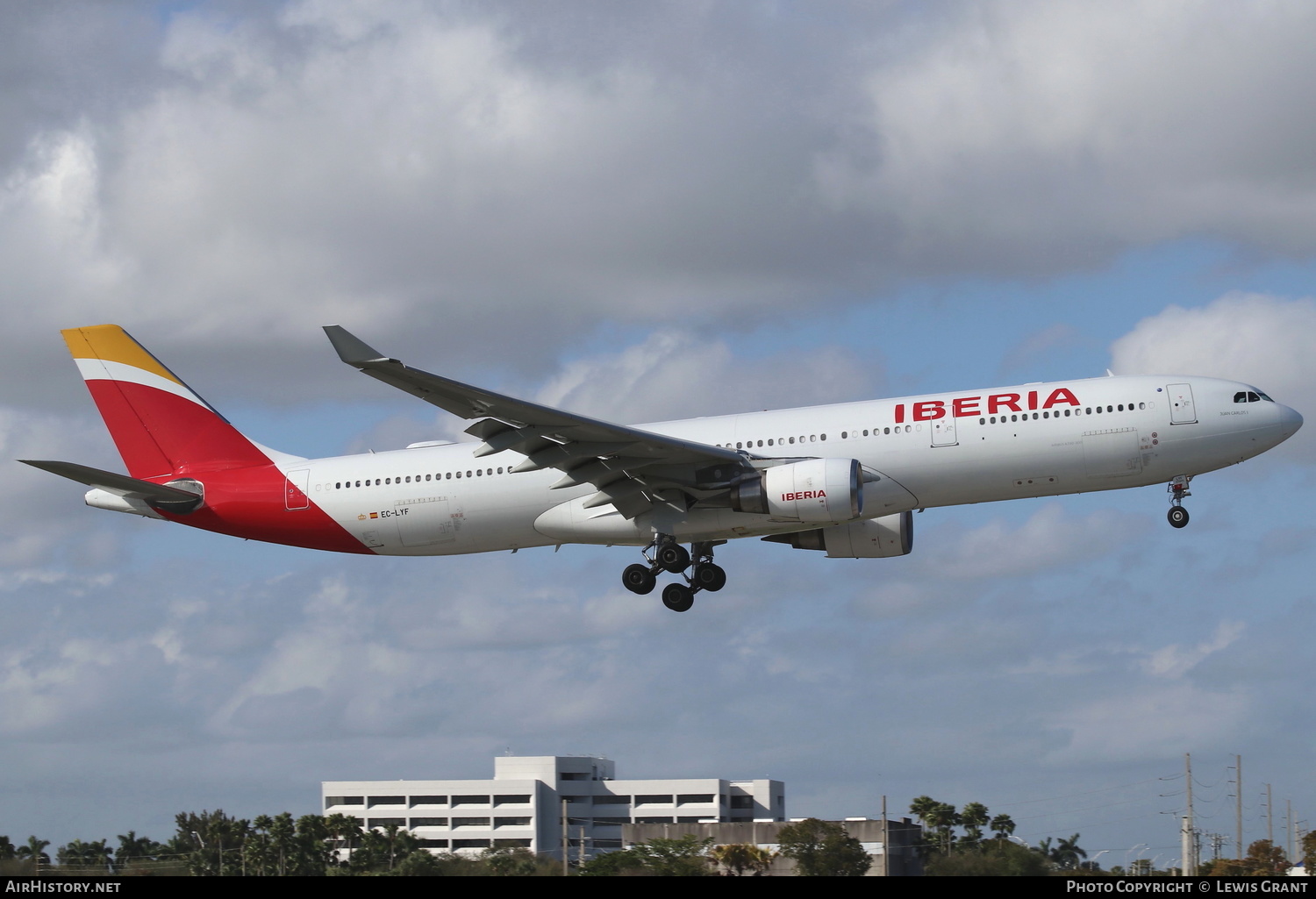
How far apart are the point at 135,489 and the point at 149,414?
3.82 meters

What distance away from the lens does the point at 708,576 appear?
4059 centimetres

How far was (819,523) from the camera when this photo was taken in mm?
35688

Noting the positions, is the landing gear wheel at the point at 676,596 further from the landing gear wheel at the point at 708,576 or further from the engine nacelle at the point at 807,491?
the engine nacelle at the point at 807,491

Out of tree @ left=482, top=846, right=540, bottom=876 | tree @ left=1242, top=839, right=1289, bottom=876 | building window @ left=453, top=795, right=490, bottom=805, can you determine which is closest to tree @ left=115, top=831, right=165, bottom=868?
tree @ left=482, top=846, right=540, bottom=876

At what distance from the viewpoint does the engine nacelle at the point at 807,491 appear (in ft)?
115

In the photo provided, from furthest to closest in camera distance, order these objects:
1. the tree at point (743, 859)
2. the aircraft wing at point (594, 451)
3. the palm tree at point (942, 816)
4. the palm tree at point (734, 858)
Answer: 1. the palm tree at point (942, 816)
2. the aircraft wing at point (594, 451)
3. the palm tree at point (734, 858)
4. the tree at point (743, 859)

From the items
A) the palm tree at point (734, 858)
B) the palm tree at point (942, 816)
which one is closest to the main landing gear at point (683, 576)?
the palm tree at point (734, 858)

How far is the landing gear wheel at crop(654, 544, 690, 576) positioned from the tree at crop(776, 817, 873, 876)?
807 cm

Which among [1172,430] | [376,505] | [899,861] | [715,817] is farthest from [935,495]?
[715,817]

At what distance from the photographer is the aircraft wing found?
3378 cm

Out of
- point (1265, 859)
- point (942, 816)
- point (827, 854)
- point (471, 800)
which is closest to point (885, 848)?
point (827, 854)

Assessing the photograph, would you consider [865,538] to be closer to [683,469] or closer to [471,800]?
[683,469]

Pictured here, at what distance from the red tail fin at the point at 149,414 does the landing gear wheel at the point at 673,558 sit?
12.3m
